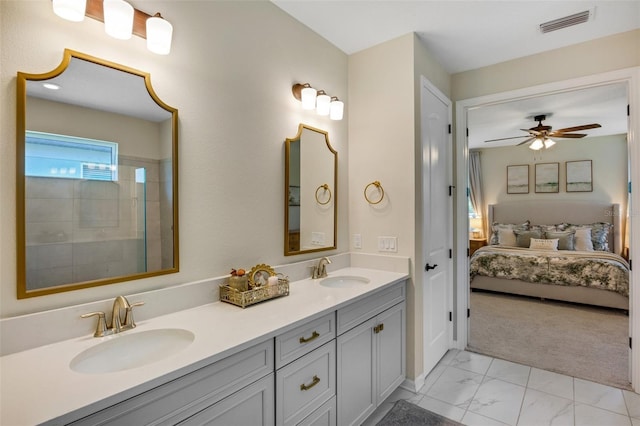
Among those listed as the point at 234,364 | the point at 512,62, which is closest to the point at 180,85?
the point at 234,364

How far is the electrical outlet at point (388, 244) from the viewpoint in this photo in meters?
2.40

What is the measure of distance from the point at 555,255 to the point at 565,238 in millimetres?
1196

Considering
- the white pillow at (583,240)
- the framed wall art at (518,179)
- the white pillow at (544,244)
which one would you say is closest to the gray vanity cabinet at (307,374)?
the white pillow at (544,244)

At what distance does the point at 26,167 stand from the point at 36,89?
11.2 inches

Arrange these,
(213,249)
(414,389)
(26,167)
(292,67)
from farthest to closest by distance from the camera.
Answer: (414,389) → (292,67) → (213,249) → (26,167)

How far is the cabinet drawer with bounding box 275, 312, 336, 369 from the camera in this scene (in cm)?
134

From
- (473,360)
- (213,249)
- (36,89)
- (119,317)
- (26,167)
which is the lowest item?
(473,360)

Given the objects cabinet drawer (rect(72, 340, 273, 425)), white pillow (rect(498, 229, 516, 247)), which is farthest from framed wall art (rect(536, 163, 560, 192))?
cabinet drawer (rect(72, 340, 273, 425))

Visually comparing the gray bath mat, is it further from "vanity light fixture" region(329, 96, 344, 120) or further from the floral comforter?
the floral comforter

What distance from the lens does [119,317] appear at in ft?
4.11

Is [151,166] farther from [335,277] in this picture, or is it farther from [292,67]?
[335,277]

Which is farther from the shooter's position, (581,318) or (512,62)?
(581,318)

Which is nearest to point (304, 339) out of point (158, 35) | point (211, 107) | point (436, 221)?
point (211, 107)

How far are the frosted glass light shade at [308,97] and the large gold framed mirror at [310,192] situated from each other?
0.14 metres
